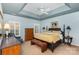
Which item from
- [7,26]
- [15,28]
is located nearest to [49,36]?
[15,28]

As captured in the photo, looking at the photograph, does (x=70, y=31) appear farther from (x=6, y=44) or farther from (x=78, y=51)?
(x=6, y=44)

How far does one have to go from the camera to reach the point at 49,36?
174cm

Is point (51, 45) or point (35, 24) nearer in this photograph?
point (51, 45)

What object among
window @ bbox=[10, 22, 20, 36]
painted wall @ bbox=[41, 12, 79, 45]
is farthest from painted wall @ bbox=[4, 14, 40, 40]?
painted wall @ bbox=[41, 12, 79, 45]

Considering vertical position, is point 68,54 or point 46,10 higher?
point 46,10

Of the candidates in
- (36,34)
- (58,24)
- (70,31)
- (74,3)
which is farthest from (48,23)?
(74,3)

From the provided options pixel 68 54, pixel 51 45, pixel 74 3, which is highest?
pixel 74 3

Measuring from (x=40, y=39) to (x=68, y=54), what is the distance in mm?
580

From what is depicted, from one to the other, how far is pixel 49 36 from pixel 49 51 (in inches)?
10.7

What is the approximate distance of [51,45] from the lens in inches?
67.9

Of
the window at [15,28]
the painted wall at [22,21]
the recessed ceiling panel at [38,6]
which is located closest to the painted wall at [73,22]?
the recessed ceiling panel at [38,6]

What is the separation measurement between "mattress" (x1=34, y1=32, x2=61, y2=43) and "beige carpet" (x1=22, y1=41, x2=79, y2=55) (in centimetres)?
16

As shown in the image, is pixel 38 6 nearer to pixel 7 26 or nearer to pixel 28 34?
pixel 28 34

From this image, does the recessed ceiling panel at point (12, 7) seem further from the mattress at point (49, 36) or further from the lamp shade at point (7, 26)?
the mattress at point (49, 36)
